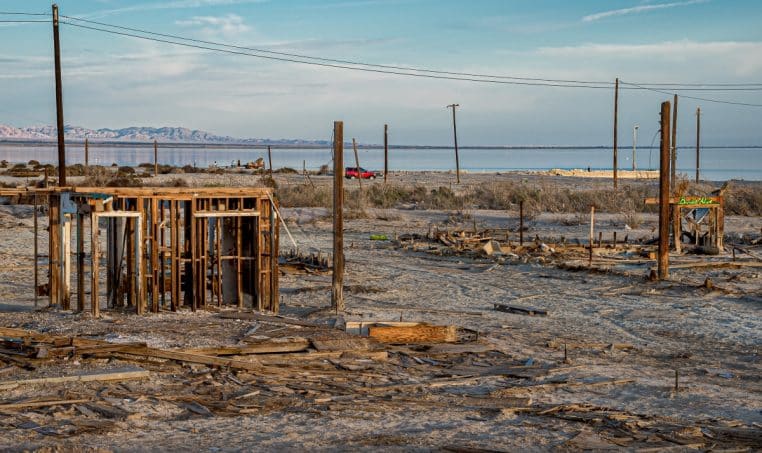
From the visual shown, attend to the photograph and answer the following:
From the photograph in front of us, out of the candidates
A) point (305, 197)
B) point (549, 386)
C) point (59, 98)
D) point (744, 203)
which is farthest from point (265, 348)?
point (744, 203)

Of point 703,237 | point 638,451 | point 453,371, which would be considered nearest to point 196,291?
point 453,371

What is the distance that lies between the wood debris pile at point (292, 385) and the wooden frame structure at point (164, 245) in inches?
94.3

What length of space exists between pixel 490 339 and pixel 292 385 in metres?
4.83

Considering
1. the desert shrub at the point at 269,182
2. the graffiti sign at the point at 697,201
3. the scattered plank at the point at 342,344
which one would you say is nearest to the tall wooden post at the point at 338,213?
the scattered plank at the point at 342,344

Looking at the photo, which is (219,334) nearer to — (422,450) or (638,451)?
(422,450)

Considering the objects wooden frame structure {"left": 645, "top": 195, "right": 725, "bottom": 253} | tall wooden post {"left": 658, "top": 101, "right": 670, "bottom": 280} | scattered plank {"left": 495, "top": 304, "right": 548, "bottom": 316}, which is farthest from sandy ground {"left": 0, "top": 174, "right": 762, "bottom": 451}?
wooden frame structure {"left": 645, "top": 195, "right": 725, "bottom": 253}

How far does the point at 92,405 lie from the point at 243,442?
89.3 inches

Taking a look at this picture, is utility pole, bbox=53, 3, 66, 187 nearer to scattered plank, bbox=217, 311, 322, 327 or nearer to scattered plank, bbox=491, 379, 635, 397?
scattered plank, bbox=217, 311, 322, 327

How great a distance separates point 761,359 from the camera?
Result: 15.1m

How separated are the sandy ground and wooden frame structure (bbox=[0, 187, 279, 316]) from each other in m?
0.68

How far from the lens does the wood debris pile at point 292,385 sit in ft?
34.3

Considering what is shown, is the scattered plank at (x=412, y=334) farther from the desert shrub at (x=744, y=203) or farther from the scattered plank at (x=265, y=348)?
the desert shrub at (x=744, y=203)

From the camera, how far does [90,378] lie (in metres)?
12.0

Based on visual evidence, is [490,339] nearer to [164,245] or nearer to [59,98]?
[164,245]
